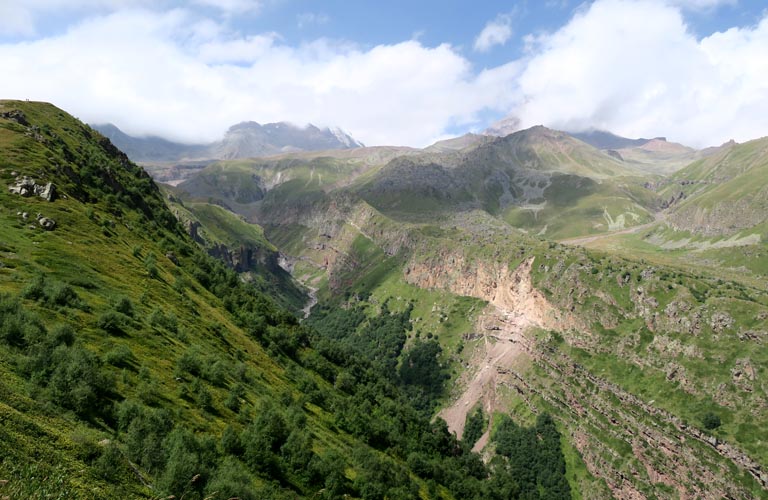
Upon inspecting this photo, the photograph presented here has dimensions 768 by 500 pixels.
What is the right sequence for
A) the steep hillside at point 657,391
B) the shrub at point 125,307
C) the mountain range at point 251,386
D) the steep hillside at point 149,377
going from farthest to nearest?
1. the steep hillside at point 657,391
2. the shrub at point 125,307
3. the mountain range at point 251,386
4. the steep hillside at point 149,377

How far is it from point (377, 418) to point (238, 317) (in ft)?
166

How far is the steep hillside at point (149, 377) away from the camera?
32656 millimetres

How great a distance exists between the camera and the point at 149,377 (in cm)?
5403

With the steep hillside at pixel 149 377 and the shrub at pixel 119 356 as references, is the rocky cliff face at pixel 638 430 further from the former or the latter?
the shrub at pixel 119 356

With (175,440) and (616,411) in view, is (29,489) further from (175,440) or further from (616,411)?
(616,411)

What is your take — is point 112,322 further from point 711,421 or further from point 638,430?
point 711,421

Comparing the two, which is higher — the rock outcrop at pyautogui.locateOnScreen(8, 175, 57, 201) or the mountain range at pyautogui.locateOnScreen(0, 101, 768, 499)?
the rock outcrop at pyautogui.locateOnScreen(8, 175, 57, 201)

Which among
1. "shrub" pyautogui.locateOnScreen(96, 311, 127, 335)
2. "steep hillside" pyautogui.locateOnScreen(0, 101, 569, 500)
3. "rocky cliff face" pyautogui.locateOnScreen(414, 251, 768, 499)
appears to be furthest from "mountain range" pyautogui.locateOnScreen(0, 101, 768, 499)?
"rocky cliff face" pyautogui.locateOnScreen(414, 251, 768, 499)

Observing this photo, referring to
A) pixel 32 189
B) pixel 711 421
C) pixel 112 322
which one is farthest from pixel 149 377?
pixel 711 421

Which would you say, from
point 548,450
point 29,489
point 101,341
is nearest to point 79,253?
point 101,341

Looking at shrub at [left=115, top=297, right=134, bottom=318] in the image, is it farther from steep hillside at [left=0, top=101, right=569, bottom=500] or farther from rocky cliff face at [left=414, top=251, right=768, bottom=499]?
rocky cliff face at [left=414, top=251, right=768, bottom=499]

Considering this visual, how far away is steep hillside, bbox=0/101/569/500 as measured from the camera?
107 feet

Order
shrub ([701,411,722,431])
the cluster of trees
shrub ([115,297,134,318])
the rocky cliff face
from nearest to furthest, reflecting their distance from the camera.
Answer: the cluster of trees < shrub ([115,297,134,318]) < the rocky cliff face < shrub ([701,411,722,431])

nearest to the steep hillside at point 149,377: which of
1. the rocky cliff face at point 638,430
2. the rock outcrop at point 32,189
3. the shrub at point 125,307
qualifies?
the shrub at point 125,307
